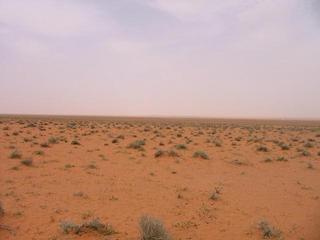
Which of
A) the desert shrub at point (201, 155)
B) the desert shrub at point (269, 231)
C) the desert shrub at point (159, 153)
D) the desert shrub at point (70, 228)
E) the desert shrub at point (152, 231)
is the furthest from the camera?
the desert shrub at point (201, 155)

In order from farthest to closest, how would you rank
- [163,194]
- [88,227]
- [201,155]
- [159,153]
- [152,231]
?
[201,155] → [159,153] → [163,194] → [88,227] → [152,231]

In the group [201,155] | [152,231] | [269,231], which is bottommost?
[269,231]

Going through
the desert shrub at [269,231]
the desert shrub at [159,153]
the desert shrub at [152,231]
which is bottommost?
the desert shrub at [269,231]

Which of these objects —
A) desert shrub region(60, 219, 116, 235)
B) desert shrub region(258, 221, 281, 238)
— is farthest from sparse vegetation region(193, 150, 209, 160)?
desert shrub region(60, 219, 116, 235)

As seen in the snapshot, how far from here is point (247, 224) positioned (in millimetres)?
8609

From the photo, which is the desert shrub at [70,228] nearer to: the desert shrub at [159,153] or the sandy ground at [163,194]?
the sandy ground at [163,194]

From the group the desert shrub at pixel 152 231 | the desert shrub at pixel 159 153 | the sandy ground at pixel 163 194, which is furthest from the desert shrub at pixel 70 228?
the desert shrub at pixel 159 153

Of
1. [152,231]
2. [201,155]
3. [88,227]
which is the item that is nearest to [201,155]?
[201,155]

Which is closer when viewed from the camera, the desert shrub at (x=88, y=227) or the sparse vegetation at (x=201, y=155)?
the desert shrub at (x=88, y=227)

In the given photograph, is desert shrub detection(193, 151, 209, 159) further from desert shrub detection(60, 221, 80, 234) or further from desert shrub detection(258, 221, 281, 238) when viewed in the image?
desert shrub detection(60, 221, 80, 234)

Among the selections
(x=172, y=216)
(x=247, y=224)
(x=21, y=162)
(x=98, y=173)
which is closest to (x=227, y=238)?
(x=247, y=224)

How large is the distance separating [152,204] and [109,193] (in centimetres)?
164

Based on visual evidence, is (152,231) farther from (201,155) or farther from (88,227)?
(201,155)

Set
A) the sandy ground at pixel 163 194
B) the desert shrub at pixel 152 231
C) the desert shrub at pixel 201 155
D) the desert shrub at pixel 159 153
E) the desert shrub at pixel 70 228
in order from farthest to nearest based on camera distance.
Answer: the desert shrub at pixel 201 155 < the desert shrub at pixel 159 153 < the sandy ground at pixel 163 194 < the desert shrub at pixel 70 228 < the desert shrub at pixel 152 231
